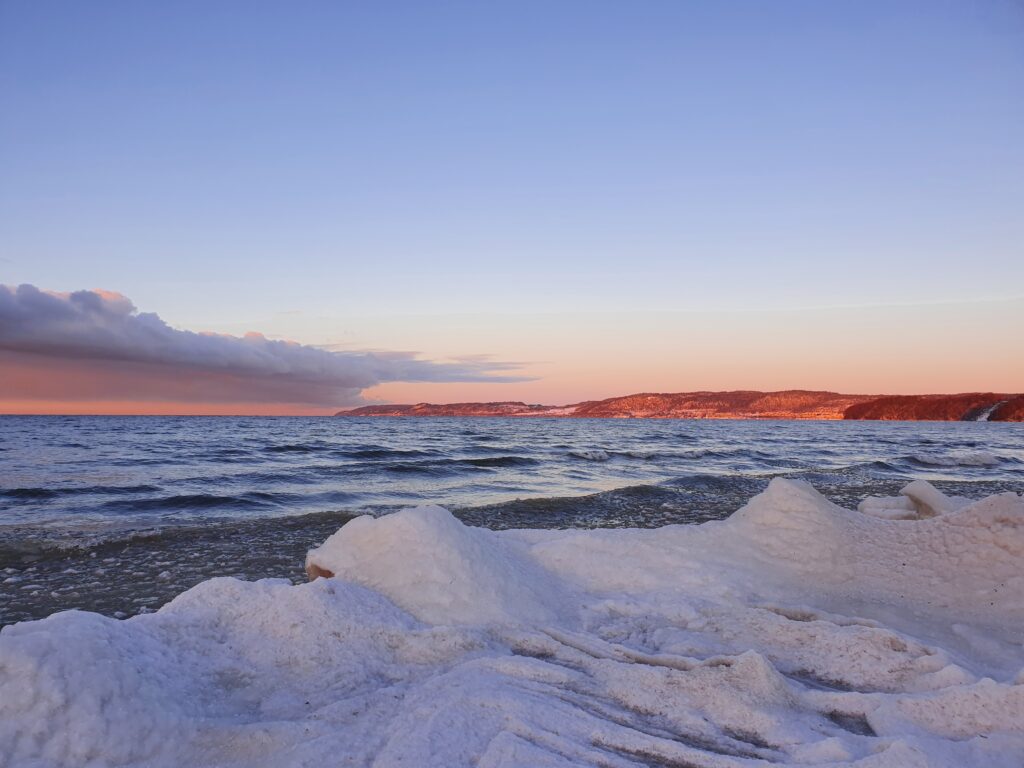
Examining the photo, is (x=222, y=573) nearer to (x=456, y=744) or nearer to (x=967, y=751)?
(x=456, y=744)

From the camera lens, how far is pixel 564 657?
3383 millimetres

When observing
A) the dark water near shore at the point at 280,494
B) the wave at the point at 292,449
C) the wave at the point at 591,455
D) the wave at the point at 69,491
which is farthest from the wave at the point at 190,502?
the wave at the point at 591,455

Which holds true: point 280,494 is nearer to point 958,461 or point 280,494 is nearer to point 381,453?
point 381,453

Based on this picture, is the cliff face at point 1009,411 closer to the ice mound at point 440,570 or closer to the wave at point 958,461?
the wave at point 958,461

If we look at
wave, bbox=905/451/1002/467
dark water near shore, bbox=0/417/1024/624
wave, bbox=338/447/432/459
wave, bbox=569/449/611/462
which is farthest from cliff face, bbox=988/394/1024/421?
wave, bbox=338/447/432/459

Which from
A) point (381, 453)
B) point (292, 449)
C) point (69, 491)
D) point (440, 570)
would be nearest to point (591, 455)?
point (381, 453)

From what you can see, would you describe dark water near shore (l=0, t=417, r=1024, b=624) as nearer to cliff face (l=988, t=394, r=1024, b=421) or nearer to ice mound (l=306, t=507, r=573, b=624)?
ice mound (l=306, t=507, r=573, b=624)

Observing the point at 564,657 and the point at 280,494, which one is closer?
the point at 564,657

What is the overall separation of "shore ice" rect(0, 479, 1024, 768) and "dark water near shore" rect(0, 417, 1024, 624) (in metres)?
3.09

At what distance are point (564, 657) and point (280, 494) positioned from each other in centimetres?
1220

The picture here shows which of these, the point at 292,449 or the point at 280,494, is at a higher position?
the point at 280,494

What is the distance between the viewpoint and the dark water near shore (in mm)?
6934

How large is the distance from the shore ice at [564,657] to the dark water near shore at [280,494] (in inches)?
122

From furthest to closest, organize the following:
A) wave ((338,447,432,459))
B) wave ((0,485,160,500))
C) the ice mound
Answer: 1. wave ((338,447,432,459))
2. wave ((0,485,160,500))
3. the ice mound
